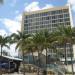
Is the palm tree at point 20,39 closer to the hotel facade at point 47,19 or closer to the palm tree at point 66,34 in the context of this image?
the palm tree at point 66,34

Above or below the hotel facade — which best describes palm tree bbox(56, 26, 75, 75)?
below

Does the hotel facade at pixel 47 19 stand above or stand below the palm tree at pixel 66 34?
above

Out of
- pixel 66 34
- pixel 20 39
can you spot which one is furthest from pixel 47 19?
pixel 66 34

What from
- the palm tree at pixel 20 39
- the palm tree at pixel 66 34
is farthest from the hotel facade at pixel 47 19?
the palm tree at pixel 66 34

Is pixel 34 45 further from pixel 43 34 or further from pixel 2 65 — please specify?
pixel 2 65

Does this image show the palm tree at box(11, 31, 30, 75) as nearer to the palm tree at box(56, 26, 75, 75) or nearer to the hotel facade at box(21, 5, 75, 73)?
the palm tree at box(56, 26, 75, 75)

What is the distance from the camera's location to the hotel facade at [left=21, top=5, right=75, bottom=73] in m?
116

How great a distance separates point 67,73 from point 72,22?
2517 inches

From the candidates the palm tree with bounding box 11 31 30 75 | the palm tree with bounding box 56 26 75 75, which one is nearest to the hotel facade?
the palm tree with bounding box 11 31 30 75

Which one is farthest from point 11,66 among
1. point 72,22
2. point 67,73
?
point 72,22

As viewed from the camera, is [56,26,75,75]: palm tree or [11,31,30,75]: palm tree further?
[11,31,30,75]: palm tree

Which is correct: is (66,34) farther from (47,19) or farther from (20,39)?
(47,19)

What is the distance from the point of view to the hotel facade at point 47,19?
11619 cm

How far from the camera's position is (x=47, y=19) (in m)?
121
